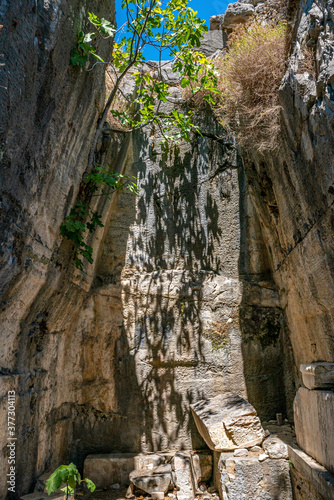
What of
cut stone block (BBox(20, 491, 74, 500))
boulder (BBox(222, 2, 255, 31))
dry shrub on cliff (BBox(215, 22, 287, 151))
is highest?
boulder (BBox(222, 2, 255, 31))

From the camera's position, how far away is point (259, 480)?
384 centimetres

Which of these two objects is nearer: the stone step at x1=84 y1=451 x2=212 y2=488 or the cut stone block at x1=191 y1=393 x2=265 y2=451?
the cut stone block at x1=191 y1=393 x2=265 y2=451

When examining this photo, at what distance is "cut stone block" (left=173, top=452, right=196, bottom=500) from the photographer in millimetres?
4312

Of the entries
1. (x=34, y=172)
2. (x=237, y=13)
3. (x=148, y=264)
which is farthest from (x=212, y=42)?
(x=34, y=172)

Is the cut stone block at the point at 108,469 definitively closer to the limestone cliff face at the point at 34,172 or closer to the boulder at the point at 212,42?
the limestone cliff face at the point at 34,172

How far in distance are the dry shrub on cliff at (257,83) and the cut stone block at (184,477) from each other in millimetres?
4287

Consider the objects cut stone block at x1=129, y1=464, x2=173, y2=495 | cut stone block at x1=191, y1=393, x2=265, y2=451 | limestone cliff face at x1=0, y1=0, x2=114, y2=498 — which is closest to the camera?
limestone cliff face at x1=0, y1=0, x2=114, y2=498

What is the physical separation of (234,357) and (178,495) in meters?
1.93

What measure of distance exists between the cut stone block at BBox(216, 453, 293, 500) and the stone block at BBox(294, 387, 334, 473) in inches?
15.2

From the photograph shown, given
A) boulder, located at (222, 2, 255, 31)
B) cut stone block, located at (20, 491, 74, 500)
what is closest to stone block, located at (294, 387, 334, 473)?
cut stone block, located at (20, 491, 74, 500)

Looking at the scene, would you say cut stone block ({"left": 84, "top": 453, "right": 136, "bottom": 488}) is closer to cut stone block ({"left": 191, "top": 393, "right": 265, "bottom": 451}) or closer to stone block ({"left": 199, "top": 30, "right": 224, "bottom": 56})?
cut stone block ({"left": 191, "top": 393, "right": 265, "bottom": 451})

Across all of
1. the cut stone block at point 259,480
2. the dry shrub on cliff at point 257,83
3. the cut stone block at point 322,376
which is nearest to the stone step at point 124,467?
the cut stone block at point 259,480

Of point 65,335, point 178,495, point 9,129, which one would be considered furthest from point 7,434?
point 9,129

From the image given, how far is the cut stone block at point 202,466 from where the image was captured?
4.79 metres
